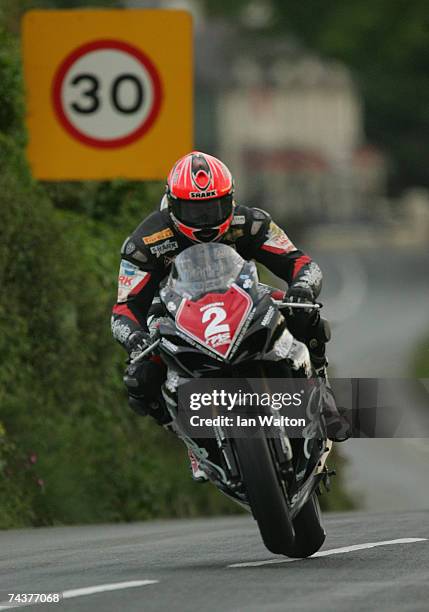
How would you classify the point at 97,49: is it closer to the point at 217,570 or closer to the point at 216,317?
the point at 216,317

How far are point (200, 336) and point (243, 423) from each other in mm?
455

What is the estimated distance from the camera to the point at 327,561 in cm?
1010

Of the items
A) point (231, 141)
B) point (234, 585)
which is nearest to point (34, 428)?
point (234, 585)

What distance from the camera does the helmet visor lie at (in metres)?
10.1

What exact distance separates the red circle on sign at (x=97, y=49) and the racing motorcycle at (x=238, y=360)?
4.62 meters

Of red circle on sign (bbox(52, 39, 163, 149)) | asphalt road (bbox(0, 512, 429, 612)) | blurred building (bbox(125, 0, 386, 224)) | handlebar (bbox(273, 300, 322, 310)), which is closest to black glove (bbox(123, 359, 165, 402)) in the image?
handlebar (bbox(273, 300, 322, 310))

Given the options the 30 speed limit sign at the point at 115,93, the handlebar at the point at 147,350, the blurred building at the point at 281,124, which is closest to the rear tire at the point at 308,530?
the handlebar at the point at 147,350

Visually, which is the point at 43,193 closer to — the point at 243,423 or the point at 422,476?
the point at 243,423

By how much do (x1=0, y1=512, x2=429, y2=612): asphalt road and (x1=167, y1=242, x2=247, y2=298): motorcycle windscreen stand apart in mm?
1358

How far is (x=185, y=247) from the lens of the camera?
10430mm

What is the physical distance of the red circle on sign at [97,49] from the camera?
14625 mm

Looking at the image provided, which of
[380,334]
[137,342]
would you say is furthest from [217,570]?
[380,334]

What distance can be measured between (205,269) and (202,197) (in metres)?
0.42

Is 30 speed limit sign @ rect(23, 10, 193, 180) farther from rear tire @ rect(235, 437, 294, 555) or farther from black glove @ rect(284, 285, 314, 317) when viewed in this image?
rear tire @ rect(235, 437, 294, 555)
